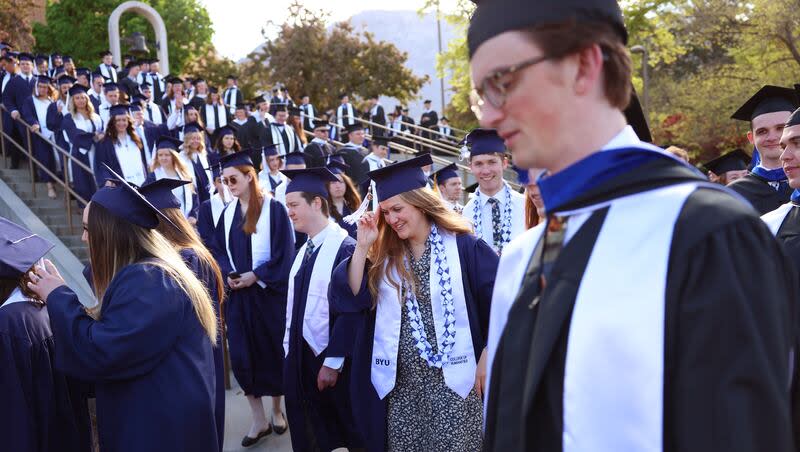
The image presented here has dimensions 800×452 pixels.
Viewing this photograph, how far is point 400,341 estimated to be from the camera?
389cm

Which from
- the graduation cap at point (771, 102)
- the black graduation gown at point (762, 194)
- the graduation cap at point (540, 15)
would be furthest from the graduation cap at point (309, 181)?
the graduation cap at point (540, 15)

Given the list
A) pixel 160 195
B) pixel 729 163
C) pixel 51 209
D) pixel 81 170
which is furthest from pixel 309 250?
pixel 51 209

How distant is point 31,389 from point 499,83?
2.75 meters

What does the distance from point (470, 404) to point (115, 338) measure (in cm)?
182

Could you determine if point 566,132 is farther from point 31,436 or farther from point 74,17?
point 74,17

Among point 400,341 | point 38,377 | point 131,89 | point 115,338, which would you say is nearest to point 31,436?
point 38,377

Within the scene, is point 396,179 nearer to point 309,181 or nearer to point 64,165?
point 309,181

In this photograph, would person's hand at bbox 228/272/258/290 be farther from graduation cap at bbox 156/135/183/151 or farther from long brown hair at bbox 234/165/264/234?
graduation cap at bbox 156/135/183/151

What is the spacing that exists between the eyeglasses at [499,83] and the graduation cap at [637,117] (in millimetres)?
399

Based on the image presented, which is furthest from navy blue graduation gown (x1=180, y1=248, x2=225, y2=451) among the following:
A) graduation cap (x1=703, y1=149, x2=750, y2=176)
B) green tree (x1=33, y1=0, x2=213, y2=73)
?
green tree (x1=33, y1=0, x2=213, y2=73)

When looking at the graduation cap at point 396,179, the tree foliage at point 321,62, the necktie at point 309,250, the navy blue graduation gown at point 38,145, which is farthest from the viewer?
the tree foliage at point 321,62

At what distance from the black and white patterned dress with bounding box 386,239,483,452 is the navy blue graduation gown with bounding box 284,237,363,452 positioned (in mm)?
872

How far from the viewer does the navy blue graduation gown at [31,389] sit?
3086 mm

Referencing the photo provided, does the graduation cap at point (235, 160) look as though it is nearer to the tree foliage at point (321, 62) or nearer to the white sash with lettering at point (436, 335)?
the white sash with lettering at point (436, 335)
